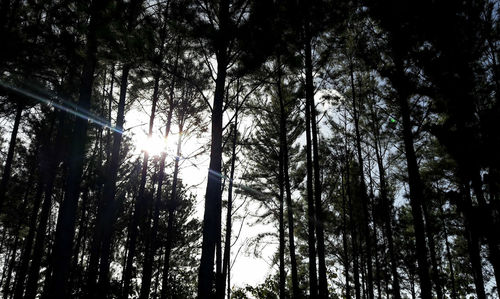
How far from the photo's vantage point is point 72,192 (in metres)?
5.39

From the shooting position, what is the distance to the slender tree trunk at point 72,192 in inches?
199

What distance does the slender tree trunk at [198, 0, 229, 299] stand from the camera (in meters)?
4.89

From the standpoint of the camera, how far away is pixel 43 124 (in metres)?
10.4

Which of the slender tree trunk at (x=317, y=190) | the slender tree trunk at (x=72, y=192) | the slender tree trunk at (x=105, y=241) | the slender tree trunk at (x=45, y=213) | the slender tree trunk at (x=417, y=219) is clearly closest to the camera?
the slender tree trunk at (x=72, y=192)

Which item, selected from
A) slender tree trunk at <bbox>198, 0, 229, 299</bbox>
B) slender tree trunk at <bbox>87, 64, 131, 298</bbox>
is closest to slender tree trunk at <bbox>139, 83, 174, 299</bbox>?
slender tree trunk at <bbox>87, 64, 131, 298</bbox>

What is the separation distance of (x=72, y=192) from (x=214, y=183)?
2728mm

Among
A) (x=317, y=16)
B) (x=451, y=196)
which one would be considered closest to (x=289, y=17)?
(x=317, y=16)

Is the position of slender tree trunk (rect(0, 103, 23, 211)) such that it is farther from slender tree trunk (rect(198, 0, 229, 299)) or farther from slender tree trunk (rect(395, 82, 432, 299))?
slender tree trunk (rect(395, 82, 432, 299))

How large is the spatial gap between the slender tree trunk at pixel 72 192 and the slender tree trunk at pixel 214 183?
2.39 meters

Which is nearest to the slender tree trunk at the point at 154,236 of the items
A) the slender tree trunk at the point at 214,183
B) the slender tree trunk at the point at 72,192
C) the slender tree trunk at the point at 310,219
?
the slender tree trunk at the point at 72,192

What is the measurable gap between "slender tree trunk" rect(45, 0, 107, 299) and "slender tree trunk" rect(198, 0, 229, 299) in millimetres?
2391

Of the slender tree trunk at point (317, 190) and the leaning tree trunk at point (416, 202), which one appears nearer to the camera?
the leaning tree trunk at point (416, 202)

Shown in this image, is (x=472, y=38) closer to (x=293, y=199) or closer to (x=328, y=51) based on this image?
(x=328, y=51)

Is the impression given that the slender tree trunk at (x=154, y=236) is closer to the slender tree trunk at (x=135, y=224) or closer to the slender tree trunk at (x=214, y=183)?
the slender tree trunk at (x=135, y=224)
